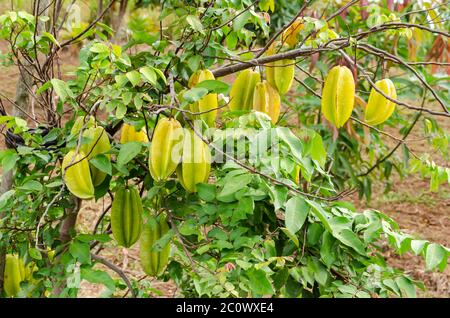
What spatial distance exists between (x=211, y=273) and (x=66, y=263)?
1.14ft

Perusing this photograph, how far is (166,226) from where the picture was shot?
63.4 inches

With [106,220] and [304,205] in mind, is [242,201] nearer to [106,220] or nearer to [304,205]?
[304,205]

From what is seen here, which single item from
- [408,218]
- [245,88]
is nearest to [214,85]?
[245,88]

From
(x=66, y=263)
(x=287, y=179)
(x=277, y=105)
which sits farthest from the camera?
(x=277, y=105)

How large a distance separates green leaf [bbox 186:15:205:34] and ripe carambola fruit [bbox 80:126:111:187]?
1.00 feet

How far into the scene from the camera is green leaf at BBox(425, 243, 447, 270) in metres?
1.35

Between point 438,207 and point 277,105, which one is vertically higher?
point 277,105

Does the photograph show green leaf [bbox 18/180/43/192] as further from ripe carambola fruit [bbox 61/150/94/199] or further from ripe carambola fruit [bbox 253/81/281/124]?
ripe carambola fruit [bbox 253/81/281/124]

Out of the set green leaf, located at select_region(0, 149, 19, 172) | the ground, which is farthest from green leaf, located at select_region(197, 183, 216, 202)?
the ground

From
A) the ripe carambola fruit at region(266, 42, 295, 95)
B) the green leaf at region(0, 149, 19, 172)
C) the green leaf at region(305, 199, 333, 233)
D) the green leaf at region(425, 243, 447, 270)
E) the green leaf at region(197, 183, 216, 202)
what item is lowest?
the green leaf at region(425, 243, 447, 270)

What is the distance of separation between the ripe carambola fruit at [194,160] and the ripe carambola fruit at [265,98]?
259 millimetres

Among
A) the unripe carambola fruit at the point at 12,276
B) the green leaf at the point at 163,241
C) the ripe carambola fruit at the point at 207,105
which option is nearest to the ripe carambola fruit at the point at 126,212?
the green leaf at the point at 163,241

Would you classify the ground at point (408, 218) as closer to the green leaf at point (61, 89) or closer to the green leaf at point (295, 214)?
the green leaf at point (61, 89)
